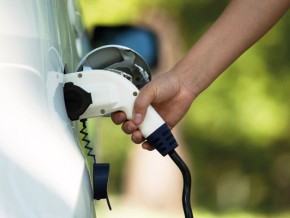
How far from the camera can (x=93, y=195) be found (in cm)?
265

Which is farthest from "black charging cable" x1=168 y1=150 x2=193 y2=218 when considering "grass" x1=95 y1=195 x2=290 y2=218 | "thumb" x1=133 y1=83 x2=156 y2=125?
"grass" x1=95 y1=195 x2=290 y2=218

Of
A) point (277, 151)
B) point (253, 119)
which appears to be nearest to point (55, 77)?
point (253, 119)

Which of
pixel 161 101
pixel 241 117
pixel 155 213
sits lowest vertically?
pixel 155 213

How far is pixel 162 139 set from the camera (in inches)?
116

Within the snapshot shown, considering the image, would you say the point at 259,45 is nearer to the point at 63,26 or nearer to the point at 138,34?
the point at 138,34

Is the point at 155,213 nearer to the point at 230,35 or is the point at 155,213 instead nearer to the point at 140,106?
the point at 230,35

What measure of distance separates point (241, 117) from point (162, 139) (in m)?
14.2

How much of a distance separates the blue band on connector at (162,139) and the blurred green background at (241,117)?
1235cm

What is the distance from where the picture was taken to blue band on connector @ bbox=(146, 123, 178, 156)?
9.57 feet

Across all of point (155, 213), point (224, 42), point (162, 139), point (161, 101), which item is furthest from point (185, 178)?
point (155, 213)

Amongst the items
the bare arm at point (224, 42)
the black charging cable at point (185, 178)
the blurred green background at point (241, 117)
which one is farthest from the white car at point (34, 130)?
the blurred green background at point (241, 117)

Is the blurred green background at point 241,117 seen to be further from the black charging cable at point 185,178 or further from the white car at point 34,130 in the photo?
the white car at point 34,130

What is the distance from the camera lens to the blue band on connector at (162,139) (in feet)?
9.57

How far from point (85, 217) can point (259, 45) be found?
14.5m
